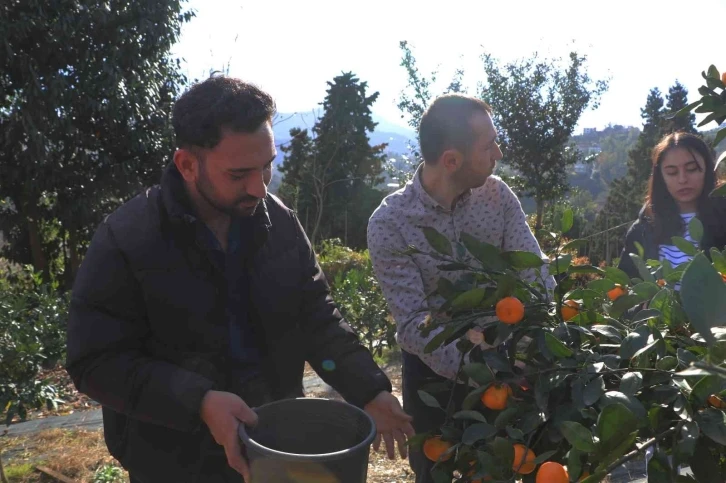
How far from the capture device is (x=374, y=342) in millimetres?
6168

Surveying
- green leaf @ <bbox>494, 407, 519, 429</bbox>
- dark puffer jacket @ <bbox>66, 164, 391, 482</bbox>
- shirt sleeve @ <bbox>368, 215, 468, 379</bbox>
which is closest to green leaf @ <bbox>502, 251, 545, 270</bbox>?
green leaf @ <bbox>494, 407, 519, 429</bbox>

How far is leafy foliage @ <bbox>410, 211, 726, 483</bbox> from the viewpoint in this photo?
0.57m

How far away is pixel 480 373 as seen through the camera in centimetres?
88

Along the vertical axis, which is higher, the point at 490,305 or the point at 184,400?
the point at 490,305

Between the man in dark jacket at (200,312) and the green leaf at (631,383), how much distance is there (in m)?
0.71

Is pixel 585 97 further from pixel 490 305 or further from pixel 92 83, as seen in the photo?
pixel 490 305

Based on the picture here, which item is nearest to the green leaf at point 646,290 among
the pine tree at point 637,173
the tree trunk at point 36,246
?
the tree trunk at point 36,246

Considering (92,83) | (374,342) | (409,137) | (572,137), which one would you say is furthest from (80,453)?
(572,137)

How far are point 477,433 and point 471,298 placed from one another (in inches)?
7.6

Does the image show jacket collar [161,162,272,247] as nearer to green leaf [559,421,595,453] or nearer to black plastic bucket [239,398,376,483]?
black plastic bucket [239,398,376,483]

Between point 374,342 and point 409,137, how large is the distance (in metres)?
9.00

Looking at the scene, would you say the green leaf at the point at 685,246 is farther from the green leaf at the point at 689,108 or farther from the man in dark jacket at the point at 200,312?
the man in dark jacket at the point at 200,312

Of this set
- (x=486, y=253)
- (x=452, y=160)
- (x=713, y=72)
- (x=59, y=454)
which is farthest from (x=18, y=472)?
(x=713, y=72)

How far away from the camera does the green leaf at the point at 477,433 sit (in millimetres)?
829
